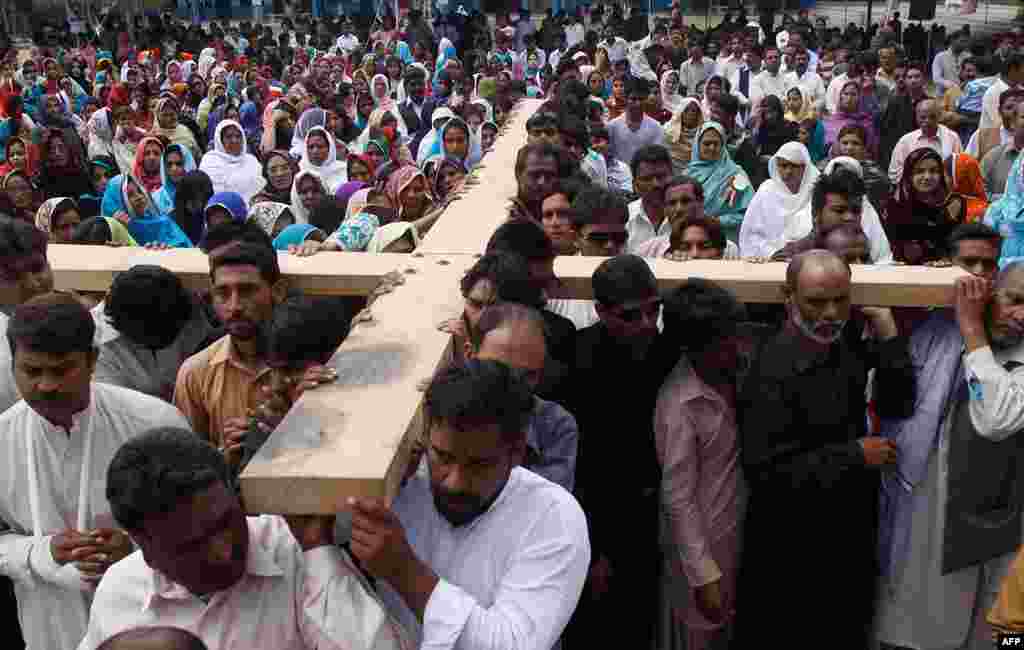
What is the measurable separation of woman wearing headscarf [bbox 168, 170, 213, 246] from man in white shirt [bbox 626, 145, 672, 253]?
245 centimetres

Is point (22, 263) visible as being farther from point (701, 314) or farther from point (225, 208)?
point (225, 208)

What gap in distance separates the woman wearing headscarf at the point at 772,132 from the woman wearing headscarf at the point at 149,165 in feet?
15.8

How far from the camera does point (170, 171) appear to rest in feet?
22.4

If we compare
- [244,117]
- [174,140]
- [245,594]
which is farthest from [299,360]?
[244,117]

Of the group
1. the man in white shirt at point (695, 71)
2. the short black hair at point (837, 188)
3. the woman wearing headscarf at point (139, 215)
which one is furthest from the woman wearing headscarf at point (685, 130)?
the man in white shirt at point (695, 71)

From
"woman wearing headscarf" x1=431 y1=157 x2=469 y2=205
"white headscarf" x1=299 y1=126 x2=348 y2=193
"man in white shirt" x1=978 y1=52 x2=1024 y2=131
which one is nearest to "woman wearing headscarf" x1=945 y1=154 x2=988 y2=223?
"man in white shirt" x1=978 y1=52 x2=1024 y2=131

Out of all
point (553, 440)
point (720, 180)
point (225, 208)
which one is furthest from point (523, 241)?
point (720, 180)

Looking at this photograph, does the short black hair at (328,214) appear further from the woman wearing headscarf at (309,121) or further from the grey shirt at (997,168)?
the grey shirt at (997,168)

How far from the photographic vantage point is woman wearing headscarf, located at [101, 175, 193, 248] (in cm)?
543

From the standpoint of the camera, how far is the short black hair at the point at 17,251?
2.91 metres

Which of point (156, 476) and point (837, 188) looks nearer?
point (156, 476)

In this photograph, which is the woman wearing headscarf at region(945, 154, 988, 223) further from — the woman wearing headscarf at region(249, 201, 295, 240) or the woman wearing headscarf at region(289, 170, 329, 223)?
the woman wearing headscarf at region(249, 201, 295, 240)

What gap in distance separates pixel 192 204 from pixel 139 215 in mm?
359

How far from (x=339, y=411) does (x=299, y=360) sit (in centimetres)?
51
